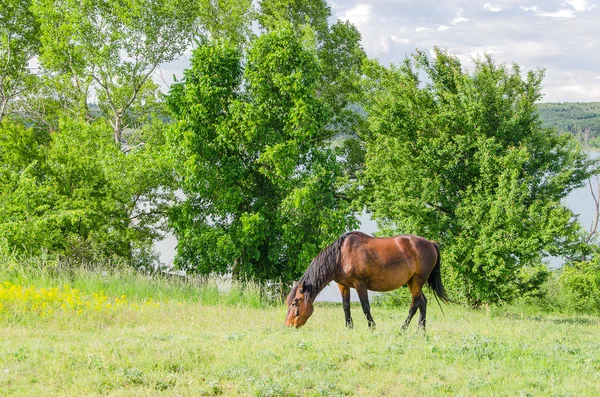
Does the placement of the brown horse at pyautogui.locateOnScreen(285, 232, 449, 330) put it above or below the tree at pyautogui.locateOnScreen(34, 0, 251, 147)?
below

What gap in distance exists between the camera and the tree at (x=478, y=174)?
16.6 meters

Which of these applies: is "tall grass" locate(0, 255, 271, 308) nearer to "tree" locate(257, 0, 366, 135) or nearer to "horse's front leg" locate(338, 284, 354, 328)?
"horse's front leg" locate(338, 284, 354, 328)

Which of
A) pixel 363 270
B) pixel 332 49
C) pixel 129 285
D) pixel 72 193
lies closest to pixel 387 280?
pixel 363 270

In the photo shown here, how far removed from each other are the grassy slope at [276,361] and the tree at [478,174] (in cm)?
570

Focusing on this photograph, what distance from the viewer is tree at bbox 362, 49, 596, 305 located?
655 inches

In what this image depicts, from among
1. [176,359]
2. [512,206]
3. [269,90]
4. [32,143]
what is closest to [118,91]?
[32,143]

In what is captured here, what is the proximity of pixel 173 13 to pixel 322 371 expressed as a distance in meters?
24.5

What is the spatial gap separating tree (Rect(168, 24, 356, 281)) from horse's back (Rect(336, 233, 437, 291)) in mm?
7484

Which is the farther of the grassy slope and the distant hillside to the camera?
the distant hillside

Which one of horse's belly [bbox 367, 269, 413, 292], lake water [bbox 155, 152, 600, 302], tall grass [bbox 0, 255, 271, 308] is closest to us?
horse's belly [bbox 367, 269, 413, 292]

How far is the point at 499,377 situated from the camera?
788cm

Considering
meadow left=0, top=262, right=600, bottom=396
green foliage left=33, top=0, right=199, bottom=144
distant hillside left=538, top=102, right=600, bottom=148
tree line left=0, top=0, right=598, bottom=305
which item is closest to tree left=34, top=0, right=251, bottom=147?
green foliage left=33, top=0, right=199, bottom=144

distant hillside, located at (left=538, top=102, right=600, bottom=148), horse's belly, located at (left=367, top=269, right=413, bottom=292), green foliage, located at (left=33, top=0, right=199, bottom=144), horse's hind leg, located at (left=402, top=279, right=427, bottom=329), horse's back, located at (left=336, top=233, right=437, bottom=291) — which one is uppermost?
distant hillside, located at (left=538, top=102, right=600, bottom=148)

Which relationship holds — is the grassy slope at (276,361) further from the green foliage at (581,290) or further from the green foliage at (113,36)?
the green foliage at (113,36)
